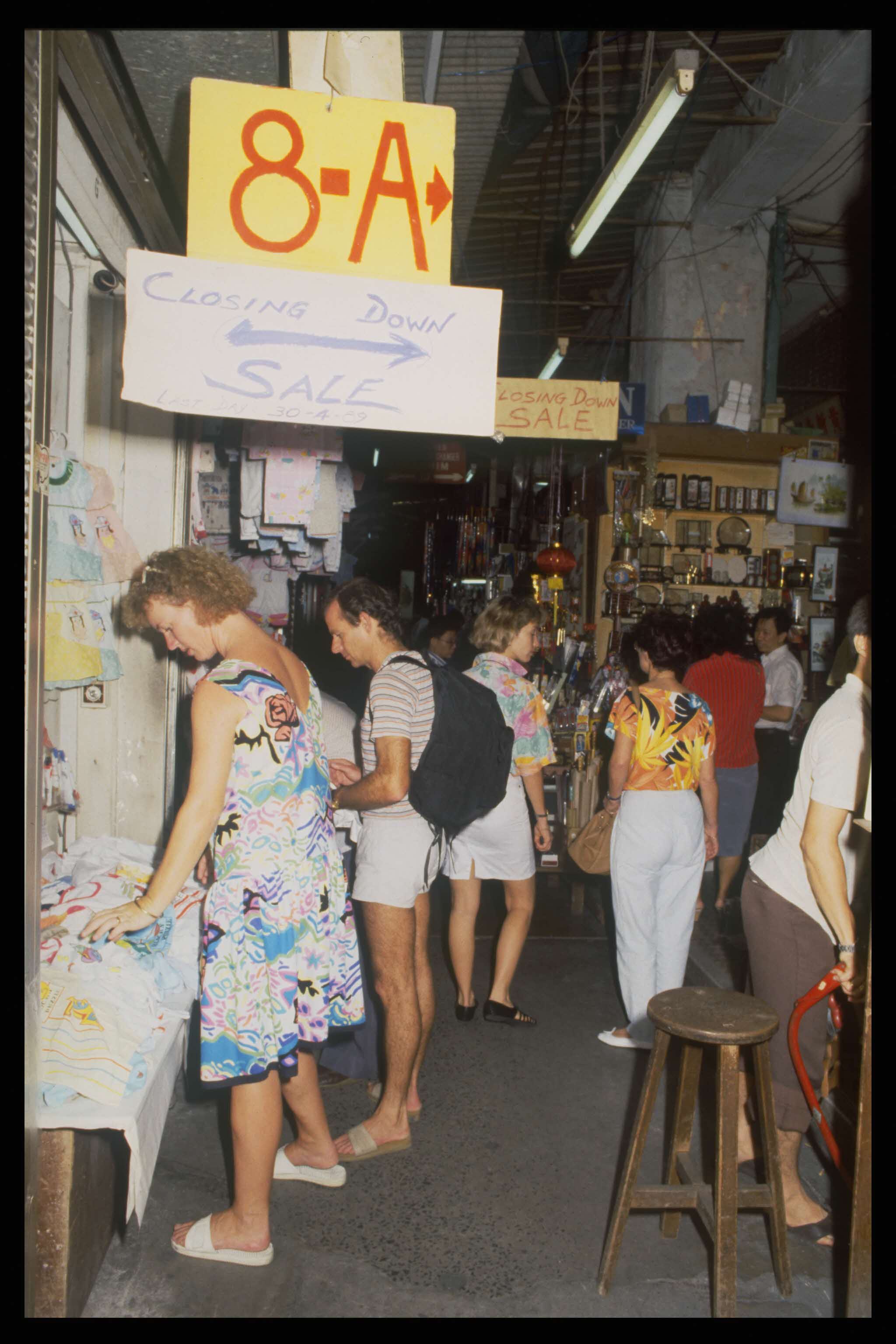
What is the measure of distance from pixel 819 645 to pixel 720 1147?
7.62 m

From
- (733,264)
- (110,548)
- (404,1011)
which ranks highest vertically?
(733,264)

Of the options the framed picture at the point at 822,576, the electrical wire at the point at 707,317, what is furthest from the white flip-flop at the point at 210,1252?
the electrical wire at the point at 707,317

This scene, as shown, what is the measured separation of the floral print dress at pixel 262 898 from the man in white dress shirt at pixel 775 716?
4.98m

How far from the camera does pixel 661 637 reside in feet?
13.7

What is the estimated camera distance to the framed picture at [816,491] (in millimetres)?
8477

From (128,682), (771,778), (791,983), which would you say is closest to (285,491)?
(128,682)

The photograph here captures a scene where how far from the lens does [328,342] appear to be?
2045 mm

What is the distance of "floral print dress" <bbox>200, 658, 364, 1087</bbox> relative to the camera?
254cm

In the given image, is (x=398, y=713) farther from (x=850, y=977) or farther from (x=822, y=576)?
(x=822, y=576)

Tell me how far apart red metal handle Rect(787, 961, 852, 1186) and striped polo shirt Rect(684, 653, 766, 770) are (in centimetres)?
328

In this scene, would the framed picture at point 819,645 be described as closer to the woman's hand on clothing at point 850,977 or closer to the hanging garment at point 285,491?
the hanging garment at point 285,491
